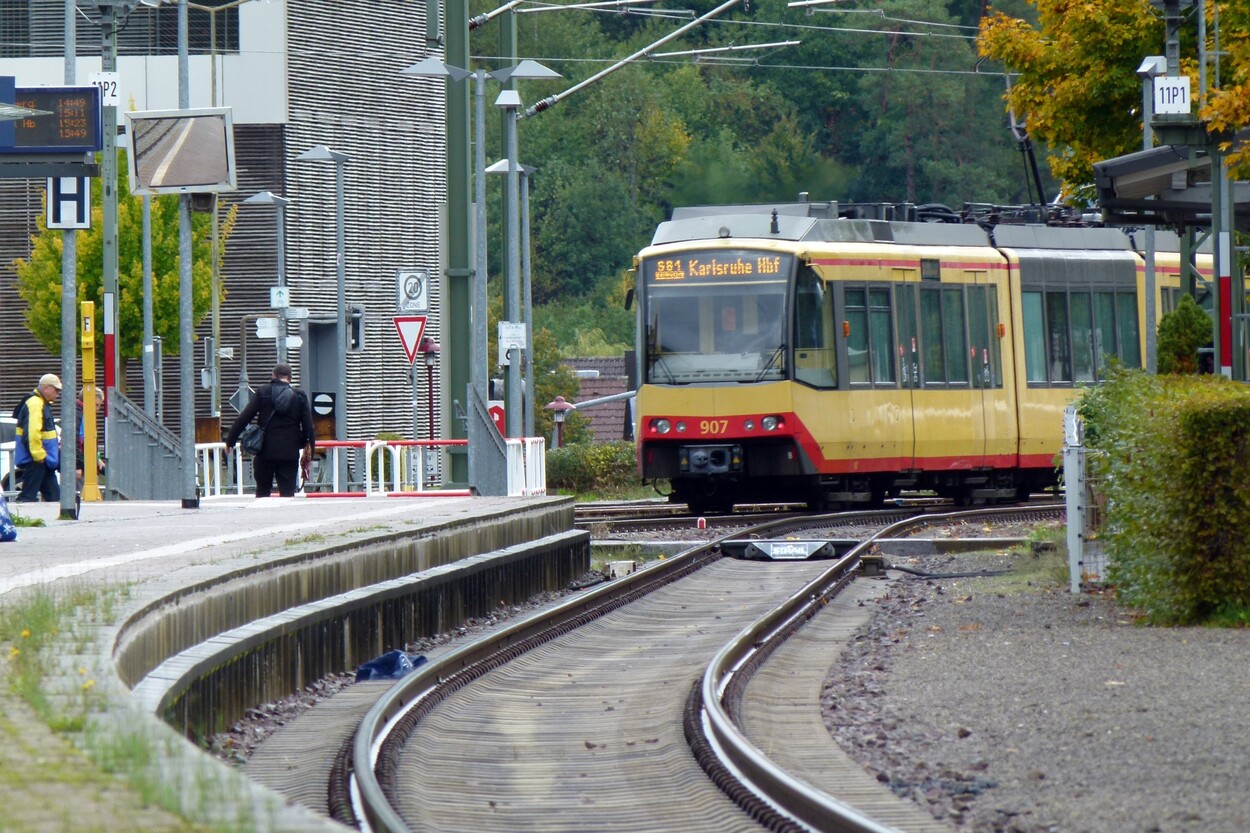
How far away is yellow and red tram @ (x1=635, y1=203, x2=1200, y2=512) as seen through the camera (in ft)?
84.6

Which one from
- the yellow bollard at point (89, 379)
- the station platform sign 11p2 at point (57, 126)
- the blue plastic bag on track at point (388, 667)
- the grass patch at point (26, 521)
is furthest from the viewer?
the yellow bollard at point (89, 379)

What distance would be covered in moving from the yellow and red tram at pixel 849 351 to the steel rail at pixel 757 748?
334 inches

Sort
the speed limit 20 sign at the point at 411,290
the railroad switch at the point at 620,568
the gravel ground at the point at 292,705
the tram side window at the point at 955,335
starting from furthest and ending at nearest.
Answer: the speed limit 20 sign at the point at 411,290
the tram side window at the point at 955,335
the railroad switch at the point at 620,568
the gravel ground at the point at 292,705

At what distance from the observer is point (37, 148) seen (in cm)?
1794

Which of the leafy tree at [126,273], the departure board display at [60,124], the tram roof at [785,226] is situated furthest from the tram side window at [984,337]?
the leafy tree at [126,273]

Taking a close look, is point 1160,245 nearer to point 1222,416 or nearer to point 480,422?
point 480,422

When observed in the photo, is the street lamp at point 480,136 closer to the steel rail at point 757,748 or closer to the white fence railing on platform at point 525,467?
the white fence railing on platform at point 525,467

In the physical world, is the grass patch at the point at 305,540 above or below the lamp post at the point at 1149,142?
below

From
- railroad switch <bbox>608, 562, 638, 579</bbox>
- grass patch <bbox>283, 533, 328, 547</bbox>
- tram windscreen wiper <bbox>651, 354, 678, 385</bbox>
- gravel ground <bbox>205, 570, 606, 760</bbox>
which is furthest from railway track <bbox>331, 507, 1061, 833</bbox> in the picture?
tram windscreen wiper <bbox>651, 354, 678, 385</bbox>

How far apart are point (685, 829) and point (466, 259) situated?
75.4ft

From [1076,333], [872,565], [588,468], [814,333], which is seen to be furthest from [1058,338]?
[872,565]

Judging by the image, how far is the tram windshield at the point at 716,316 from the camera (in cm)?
2566

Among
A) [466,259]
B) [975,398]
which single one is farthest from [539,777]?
[466,259]

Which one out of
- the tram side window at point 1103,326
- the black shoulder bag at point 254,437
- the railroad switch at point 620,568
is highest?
the tram side window at point 1103,326
